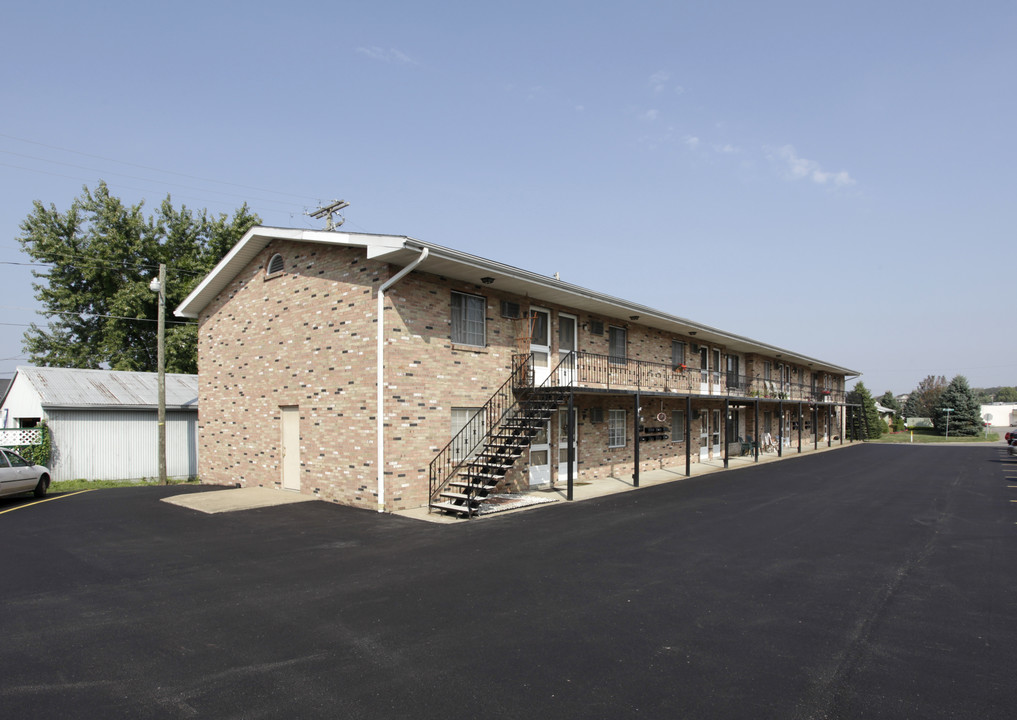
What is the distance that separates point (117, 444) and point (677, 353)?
2061cm

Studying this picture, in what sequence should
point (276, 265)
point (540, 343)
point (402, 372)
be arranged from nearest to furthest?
point (402, 372) < point (276, 265) < point (540, 343)

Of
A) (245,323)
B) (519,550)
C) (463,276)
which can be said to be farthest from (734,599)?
(245,323)

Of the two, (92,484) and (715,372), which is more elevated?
(715,372)

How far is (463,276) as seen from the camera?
1252 centimetres

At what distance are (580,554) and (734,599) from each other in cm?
238

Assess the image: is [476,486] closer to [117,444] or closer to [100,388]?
[117,444]

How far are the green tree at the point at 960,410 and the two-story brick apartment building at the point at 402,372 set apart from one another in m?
49.9

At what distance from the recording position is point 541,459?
1506cm

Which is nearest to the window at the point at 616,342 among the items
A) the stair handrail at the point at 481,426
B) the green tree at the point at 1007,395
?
the stair handrail at the point at 481,426

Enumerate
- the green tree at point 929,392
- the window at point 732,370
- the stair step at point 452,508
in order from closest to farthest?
the stair step at point 452,508
the window at point 732,370
the green tree at point 929,392

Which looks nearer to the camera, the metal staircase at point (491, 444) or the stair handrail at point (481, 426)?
the metal staircase at point (491, 444)

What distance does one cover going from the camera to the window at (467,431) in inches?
493

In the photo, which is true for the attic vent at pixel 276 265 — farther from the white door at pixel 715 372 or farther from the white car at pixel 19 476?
the white door at pixel 715 372

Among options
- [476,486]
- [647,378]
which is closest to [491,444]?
[476,486]
